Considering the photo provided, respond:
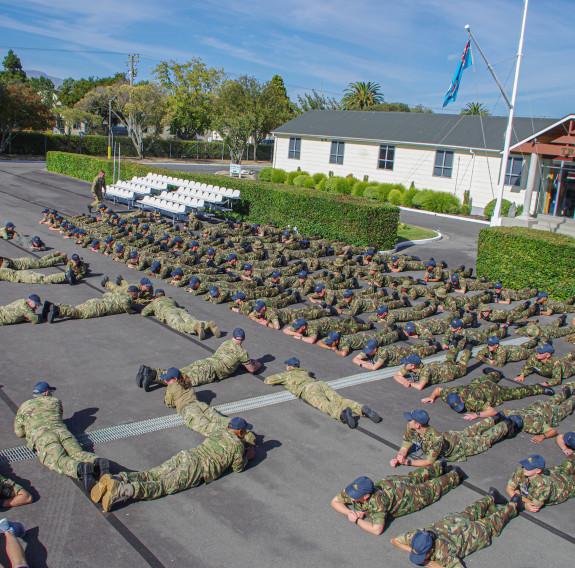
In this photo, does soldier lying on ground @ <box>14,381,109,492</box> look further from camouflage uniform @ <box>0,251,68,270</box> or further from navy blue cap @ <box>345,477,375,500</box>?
camouflage uniform @ <box>0,251,68,270</box>

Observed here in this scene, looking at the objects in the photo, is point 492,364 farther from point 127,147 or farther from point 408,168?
point 127,147

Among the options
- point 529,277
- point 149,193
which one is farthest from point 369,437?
point 149,193

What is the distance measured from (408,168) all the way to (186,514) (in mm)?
34265

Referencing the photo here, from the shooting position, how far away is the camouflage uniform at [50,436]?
6.09 metres

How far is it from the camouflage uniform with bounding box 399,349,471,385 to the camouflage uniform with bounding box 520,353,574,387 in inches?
43.2

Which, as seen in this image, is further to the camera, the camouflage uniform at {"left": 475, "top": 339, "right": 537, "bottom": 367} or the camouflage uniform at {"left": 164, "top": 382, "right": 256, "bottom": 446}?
the camouflage uniform at {"left": 475, "top": 339, "right": 537, "bottom": 367}

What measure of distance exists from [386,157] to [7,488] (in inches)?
1418

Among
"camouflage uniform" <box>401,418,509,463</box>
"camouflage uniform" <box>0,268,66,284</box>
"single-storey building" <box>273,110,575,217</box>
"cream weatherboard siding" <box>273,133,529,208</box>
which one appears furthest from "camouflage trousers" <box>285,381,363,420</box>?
"cream weatherboard siding" <box>273,133,529,208</box>

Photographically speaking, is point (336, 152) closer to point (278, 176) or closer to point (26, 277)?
point (278, 176)

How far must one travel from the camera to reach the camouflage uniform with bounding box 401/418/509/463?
265 inches

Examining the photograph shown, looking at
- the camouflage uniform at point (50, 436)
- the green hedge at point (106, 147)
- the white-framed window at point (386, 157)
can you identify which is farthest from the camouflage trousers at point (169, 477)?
the green hedge at point (106, 147)

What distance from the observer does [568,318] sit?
45.6 ft

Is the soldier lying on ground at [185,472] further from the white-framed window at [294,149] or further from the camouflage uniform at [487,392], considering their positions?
the white-framed window at [294,149]

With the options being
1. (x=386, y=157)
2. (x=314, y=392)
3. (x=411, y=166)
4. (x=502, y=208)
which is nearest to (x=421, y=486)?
(x=314, y=392)
